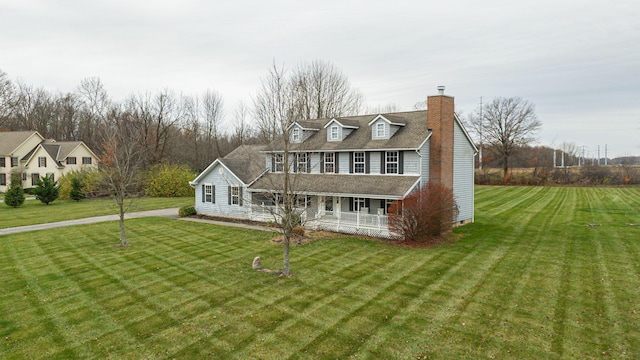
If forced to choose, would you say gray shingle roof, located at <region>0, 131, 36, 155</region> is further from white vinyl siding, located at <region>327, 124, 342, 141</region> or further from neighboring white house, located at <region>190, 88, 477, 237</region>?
white vinyl siding, located at <region>327, 124, 342, 141</region>

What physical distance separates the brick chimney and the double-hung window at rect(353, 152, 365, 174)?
13.0ft

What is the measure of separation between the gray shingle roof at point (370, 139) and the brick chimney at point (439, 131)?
66 centimetres

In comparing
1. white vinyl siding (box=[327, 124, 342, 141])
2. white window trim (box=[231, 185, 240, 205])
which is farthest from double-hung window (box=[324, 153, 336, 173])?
white window trim (box=[231, 185, 240, 205])

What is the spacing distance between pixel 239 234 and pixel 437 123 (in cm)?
1283

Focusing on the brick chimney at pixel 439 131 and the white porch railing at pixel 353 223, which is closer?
the white porch railing at pixel 353 223

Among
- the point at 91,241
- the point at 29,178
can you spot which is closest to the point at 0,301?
the point at 91,241

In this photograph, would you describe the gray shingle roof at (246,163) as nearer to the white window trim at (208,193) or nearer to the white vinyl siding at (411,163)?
the white window trim at (208,193)

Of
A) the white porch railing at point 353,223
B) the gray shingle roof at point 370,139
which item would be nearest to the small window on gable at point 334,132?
the gray shingle roof at point 370,139

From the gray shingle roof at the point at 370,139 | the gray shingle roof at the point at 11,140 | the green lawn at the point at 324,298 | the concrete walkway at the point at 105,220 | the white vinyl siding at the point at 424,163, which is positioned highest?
the gray shingle roof at the point at 11,140

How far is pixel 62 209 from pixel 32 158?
888 inches

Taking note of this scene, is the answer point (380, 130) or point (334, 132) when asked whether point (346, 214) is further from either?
point (334, 132)

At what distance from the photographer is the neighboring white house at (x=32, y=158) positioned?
163 feet

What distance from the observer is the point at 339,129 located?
82.4 ft

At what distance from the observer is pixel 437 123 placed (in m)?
22.1
